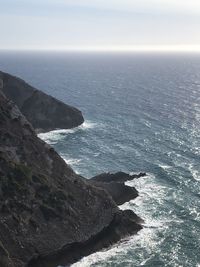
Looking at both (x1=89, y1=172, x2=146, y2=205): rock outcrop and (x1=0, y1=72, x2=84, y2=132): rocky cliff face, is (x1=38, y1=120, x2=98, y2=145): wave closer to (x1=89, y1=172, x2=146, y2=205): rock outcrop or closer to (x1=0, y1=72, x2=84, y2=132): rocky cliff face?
(x1=0, y1=72, x2=84, y2=132): rocky cliff face

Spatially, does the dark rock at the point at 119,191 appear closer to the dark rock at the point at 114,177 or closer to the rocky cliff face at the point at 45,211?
the rocky cliff face at the point at 45,211

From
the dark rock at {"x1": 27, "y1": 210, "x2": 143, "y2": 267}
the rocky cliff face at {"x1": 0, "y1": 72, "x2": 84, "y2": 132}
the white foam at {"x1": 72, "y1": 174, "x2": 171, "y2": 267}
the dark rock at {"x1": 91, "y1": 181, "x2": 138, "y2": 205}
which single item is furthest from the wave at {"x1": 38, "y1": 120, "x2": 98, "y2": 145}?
the dark rock at {"x1": 27, "y1": 210, "x2": 143, "y2": 267}

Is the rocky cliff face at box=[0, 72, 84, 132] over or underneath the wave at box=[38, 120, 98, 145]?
over

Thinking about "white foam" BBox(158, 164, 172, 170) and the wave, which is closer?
"white foam" BBox(158, 164, 172, 170)

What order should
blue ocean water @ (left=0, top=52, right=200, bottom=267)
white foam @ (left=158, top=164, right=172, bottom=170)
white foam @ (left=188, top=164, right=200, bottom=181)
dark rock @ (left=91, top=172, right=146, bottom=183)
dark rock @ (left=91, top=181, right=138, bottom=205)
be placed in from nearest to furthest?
blue ocean water @ (left=0, top=52, right=200, bottom=267) → dark rock @ (left=91, top=181, right=138, bottom=205) → dark rock @ (left=91, top=172, right=146, bottom=183) → white foam @ (left=188, top=164, right=200, bottom=181) → white foam @ (left=158, top=164, right=172, bottom=170)

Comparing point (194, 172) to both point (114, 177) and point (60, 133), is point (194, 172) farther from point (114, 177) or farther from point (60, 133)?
point (60, 133)

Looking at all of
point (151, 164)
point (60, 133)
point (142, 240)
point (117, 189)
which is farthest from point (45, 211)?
point (60, 133)

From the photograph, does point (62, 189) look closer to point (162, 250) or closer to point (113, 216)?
point (113, 216)

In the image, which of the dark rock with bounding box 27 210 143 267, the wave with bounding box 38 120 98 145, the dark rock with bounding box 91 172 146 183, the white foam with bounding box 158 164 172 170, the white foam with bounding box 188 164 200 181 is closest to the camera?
the dark rock with bounding box 27 210 143 267
